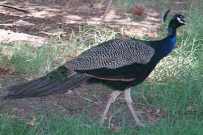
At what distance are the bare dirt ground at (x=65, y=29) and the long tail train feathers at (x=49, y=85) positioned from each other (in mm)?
298

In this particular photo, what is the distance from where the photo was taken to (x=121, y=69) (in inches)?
193

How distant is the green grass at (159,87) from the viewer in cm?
458

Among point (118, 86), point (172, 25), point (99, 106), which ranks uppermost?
point (172, 25)

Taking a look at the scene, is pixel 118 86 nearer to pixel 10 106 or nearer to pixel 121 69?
pixel 121 69

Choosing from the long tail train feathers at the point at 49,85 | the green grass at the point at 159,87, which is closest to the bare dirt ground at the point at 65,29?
the green grass at the point at 159,87

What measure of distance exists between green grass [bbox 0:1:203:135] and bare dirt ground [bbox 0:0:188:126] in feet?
0.60

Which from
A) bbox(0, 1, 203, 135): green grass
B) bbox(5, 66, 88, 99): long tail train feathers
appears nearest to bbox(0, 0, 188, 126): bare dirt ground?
bbox(0, 1, 203, 135): green grass

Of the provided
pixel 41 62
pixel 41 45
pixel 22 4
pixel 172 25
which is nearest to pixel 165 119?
pixel 172 25

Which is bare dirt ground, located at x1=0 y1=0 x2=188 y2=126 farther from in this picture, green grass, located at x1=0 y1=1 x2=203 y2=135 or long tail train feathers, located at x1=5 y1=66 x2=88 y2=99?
long tail train feathers, located at x1=5 y1=66 x2=88 y2=99

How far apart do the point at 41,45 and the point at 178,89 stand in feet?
6.56

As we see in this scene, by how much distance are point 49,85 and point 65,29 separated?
124 inches

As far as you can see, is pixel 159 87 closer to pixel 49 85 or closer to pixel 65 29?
pixel 49 85

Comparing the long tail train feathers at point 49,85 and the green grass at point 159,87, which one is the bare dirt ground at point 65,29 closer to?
the green grass at point 159,87

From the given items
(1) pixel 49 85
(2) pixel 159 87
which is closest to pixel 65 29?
(2) pixel 159 87
